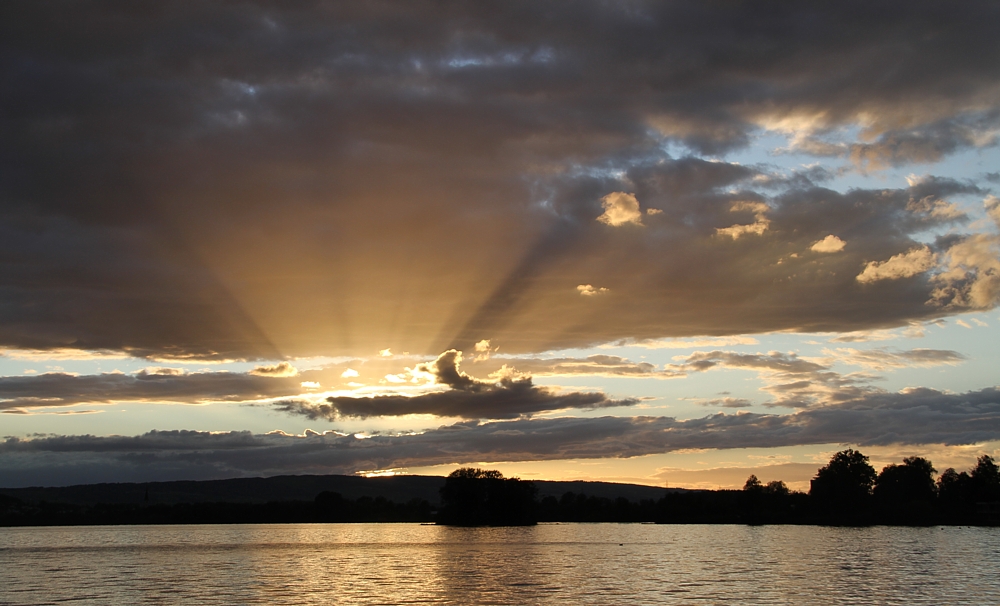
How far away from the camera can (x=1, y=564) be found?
132 metres

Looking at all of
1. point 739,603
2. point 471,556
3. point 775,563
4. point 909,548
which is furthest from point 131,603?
point 909,548

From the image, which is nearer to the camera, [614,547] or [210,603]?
[210,603]

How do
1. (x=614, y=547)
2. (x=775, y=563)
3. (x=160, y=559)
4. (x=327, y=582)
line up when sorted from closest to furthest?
(x=327, y=582)
(x=775, y=563)
(x=160, y=559)
(x=614, y=547)

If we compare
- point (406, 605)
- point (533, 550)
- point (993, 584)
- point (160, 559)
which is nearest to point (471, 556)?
point (533, 550)

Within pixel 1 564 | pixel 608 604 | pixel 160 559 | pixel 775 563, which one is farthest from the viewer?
pixel 160 559

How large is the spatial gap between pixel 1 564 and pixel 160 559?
23.7 metres

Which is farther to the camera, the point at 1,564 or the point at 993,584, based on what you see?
the point at 1,564

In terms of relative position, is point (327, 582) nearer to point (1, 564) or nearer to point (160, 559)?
point (160, 559)

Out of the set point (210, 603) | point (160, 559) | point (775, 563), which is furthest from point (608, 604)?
point (160, 559)

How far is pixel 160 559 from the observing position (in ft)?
465

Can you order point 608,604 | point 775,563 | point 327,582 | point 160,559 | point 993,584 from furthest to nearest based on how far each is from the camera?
point 160,559
point 775,563
point 327,582
point 993,584
point 608,604

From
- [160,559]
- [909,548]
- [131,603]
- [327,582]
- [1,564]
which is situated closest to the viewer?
A: [131,603]

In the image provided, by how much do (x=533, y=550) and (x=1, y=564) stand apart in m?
88.5

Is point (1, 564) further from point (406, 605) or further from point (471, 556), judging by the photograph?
point (406, 605)
